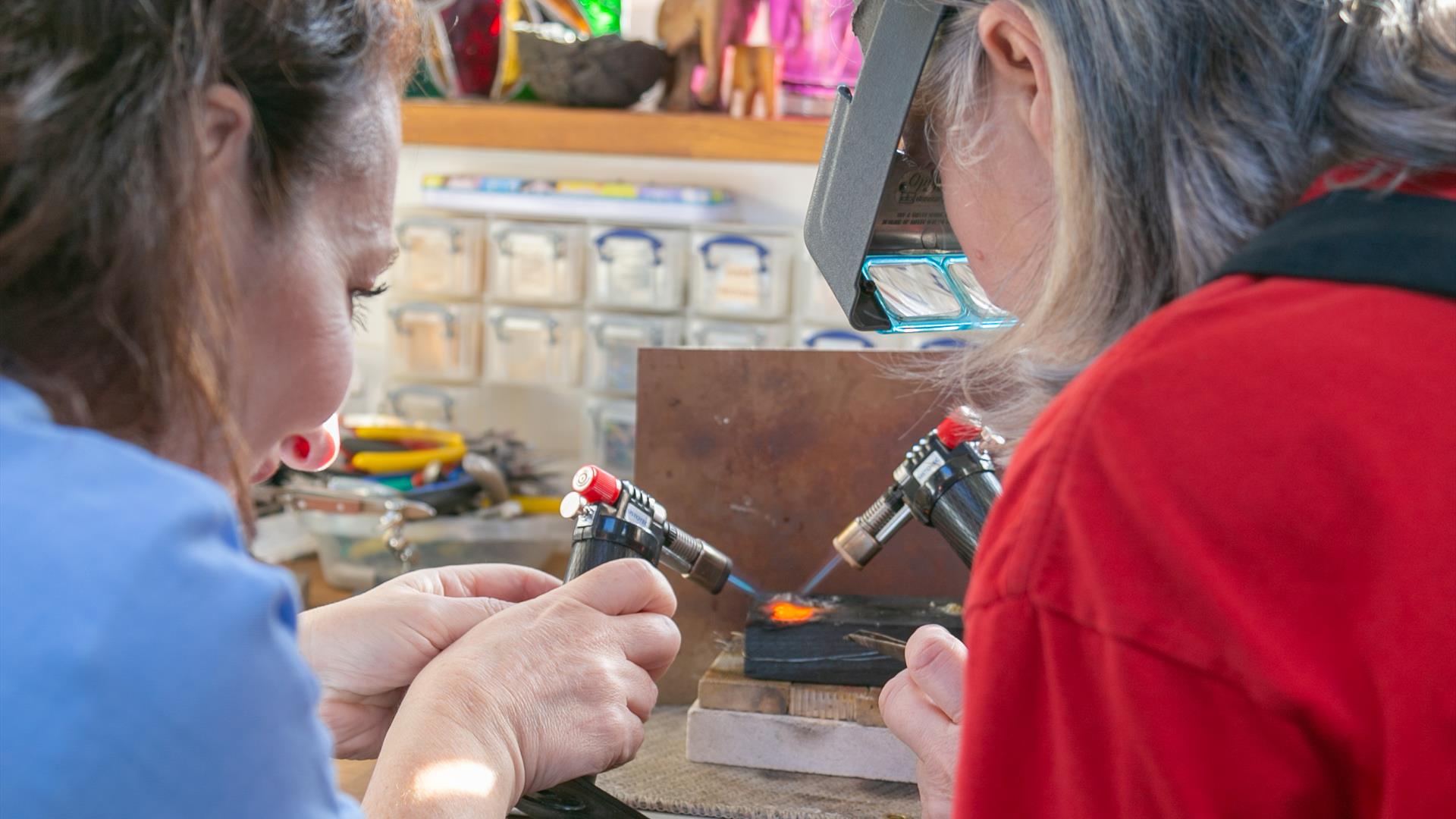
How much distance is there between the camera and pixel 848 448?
3.87 feet

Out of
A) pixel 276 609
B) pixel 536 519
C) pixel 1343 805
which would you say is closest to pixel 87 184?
pixel 276 609

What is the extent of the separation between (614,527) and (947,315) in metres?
0.30

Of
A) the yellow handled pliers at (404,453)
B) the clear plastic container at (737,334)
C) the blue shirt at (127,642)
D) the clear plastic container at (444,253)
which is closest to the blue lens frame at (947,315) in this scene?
the blue shirt at (127,642)

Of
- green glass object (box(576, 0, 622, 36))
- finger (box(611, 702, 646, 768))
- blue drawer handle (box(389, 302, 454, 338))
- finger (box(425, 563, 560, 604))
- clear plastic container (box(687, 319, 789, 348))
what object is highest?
green glass object (box(576, 0, 622, 36))

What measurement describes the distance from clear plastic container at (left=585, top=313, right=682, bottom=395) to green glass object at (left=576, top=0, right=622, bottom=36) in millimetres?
585

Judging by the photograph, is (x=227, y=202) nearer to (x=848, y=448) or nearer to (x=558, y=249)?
(x=848, y=448)

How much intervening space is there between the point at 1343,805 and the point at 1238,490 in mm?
132

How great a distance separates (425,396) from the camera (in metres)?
2.69

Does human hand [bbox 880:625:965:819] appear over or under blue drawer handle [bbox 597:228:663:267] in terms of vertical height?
over

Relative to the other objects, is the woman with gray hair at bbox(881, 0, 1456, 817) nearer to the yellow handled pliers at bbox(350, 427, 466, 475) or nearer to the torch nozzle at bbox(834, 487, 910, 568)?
the torch nozzle at bbox(834, 487, 910, 568)

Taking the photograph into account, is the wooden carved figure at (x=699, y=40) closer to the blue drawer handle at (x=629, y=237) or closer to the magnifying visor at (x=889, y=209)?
the blue drawer handle at (x=629, y=237)

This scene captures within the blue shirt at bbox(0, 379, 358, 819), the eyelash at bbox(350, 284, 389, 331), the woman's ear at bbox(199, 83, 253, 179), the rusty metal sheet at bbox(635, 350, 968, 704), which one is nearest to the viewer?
the blue shirt at bbox(0, 379, 358, 819)

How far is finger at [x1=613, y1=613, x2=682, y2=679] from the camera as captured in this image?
899 millimetres

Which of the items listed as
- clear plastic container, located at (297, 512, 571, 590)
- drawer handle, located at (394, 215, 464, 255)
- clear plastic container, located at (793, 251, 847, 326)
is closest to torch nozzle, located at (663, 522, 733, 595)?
clear plastic container, located at (297, 512, 571, 590)
